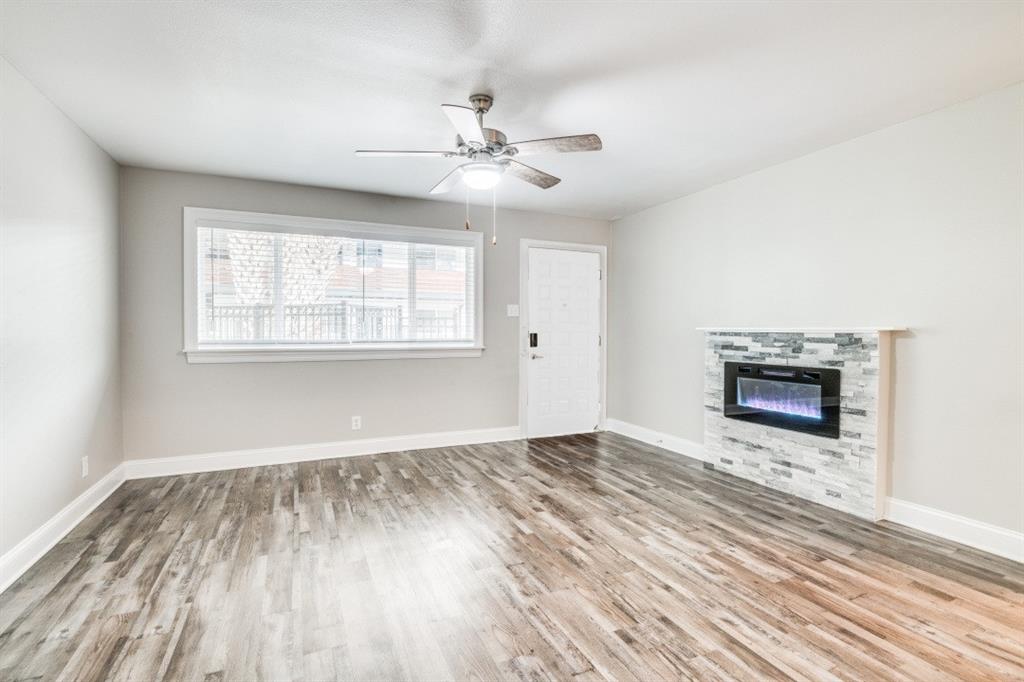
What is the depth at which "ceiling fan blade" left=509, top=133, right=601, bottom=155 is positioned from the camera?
8.18 feet

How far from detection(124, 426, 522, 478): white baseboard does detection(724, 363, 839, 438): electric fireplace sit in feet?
7.67

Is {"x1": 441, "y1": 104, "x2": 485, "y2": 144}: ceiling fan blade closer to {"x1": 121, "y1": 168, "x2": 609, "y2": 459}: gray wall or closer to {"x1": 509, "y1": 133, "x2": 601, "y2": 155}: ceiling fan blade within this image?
{"x1": 509, "y1": 133, "x2": 601, "y2": 155}: ceiling fan blade

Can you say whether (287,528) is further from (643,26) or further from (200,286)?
(643,26)

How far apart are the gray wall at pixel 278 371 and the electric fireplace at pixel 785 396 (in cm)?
230

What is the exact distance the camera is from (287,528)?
2979 mm

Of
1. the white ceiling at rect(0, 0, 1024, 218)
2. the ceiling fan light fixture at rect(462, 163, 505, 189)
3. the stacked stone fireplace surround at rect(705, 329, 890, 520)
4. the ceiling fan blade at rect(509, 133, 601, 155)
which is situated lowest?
the stacked stone fireplace surround at rect(705, 329, 890, 520)

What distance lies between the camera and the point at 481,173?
2.92 m

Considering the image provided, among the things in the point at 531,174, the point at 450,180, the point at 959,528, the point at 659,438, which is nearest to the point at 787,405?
the point at 959,528

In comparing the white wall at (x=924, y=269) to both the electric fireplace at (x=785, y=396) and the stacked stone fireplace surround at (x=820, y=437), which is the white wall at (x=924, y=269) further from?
the electric fireplace at (x=785, y=396)

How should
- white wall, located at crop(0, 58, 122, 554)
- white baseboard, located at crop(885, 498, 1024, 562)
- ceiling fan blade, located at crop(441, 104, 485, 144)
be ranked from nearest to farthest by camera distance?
ceiling fan blade, located at crop(441, 104, 485, 144) < white wall, located at crop(0, 58, 122, 554) < white baseboard, located at crop(885, 498, 1024, 562)

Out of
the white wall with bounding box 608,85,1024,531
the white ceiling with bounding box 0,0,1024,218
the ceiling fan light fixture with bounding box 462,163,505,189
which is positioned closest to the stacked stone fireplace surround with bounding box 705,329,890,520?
the white wall with bounding box 608,85,1024,531

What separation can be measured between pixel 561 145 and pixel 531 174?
52 cm

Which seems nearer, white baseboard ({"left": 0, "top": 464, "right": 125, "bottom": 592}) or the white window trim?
white baseboard ({"left": 0, "top": 464, "right": 125, "bottom": 592})

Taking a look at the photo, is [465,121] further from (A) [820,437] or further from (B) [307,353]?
(A) [820,437]
